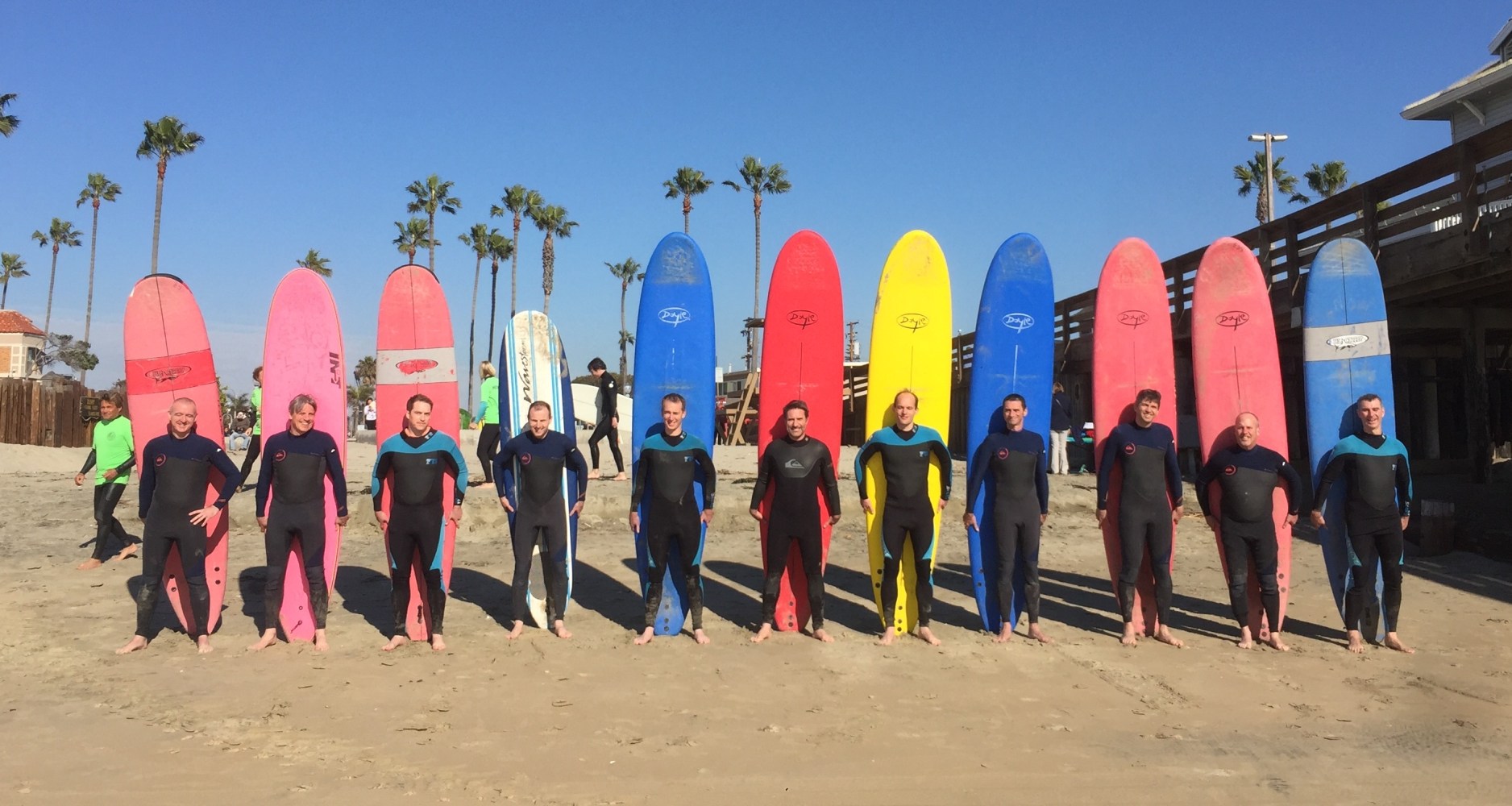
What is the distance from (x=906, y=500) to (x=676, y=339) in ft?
6.07

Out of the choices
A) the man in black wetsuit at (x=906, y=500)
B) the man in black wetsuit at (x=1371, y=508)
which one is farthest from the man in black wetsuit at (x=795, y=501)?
the man in black wetsuit at (x=1371, y=508)

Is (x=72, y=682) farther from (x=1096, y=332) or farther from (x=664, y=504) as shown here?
(x=1096, y=332)

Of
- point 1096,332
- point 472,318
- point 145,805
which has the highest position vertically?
point 472,318

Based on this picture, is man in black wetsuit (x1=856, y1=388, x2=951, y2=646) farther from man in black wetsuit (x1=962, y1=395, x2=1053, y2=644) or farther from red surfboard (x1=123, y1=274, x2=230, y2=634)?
red surfboard (x1=123, y1=274, x2=230, y2=634)

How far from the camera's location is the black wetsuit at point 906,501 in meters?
5.29

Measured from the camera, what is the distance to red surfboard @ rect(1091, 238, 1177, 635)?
596 cm

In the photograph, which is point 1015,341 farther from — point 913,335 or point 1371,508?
point 1371,508

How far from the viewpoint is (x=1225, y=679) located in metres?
4.66

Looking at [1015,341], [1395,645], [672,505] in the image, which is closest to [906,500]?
[672,505]

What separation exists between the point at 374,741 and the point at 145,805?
0.80m

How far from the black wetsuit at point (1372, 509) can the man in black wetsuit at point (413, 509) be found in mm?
4933

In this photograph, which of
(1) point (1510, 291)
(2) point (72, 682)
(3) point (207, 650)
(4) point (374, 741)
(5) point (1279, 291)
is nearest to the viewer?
(4) point (374, 741)

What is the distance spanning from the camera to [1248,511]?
5.20 meters

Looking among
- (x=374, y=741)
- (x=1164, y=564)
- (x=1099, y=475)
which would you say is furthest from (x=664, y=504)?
(x=1164, y=564)
